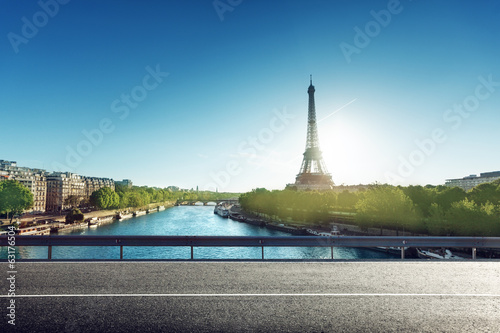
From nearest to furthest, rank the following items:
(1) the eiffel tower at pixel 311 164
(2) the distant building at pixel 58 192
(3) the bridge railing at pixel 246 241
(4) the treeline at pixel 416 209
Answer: (3) the bridge railing at pixel 246 241 < (4) the treeline at pixel 416 209 < (1) the eiffel tower at pixel 311 164 < (2) the distant building at pixel 58 192

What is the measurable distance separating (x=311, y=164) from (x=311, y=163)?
1.16 ft

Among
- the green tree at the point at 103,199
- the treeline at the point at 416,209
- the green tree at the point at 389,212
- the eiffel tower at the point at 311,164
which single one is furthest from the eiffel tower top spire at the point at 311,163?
the green tree at the point at 103,199

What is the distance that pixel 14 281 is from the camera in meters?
7.14

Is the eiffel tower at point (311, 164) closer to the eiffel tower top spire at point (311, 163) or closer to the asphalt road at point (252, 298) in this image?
the eiffel tower top spire at point (311, 163)

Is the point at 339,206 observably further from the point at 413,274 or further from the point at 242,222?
the point at 413,274

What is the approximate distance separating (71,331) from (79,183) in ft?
496

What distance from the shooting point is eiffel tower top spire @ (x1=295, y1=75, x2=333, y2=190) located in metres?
97.3

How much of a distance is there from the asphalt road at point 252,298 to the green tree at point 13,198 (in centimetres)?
7534

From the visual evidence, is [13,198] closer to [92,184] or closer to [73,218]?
[73,218]

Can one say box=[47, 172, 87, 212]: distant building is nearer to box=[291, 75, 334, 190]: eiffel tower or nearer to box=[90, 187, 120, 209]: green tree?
box=[90, 187, 120, 209]: green tree

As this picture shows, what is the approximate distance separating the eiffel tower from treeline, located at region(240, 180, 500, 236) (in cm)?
2215

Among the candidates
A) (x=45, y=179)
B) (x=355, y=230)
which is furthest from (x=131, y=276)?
(x=45, y=179)

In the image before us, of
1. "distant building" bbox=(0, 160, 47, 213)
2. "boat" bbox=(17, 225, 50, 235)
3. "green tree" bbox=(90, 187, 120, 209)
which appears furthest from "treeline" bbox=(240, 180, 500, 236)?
"distant building" bbox=(0, 160, 47, 213)

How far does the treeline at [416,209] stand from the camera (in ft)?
124
